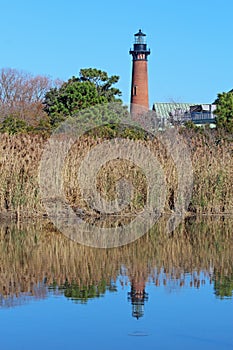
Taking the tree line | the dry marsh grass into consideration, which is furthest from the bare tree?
the dry marsh grass

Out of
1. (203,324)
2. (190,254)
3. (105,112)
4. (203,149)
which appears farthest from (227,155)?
(105,112)

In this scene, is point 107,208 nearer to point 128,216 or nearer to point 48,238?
point 128,216

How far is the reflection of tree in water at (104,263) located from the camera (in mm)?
6812

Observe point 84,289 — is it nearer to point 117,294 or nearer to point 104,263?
point 117,294

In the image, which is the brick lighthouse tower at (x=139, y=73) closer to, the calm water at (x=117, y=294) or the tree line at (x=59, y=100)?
the tree line at (x=59, y=100)

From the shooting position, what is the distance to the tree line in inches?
1002

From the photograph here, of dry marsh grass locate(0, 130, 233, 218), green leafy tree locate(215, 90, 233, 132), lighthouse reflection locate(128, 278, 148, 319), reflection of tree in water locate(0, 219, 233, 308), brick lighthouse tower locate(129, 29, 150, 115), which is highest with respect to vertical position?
brick lighthouse tower locate(129, 29, 150, 115)

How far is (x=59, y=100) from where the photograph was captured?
29625 millimetres

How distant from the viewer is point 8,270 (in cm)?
763

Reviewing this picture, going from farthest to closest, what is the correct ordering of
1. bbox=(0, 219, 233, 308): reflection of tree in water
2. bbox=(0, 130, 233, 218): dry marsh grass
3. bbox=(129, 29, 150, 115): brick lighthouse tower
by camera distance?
bbox=(129, 29, 150, 115): brick lighthouse tower → bbox=(0, 130, 233, 218): dry marsh grass → bbox=(0, 219, 233, 308): reflection of tree in water

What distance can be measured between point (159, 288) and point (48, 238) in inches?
148

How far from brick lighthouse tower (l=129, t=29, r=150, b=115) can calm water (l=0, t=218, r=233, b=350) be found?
3461cm

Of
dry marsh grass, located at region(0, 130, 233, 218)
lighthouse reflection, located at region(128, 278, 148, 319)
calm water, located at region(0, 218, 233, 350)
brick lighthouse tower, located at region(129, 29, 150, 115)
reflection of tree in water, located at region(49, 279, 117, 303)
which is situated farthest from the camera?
brick lighthouse tower, located at region(129, 29, 150, 115)

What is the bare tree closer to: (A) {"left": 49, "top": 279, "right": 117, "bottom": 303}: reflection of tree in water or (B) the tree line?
(B) the tree line
